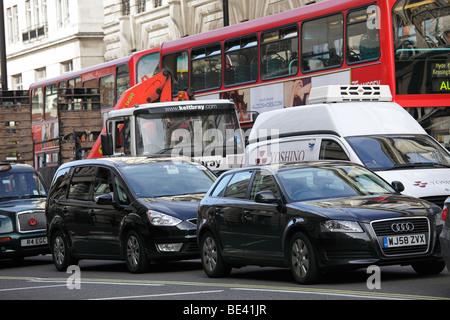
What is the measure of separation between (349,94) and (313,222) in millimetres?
6614

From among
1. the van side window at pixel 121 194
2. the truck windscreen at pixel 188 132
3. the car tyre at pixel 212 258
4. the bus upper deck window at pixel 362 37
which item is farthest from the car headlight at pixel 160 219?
the truck windscreen at pixel 188 132

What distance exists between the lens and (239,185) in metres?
13.6

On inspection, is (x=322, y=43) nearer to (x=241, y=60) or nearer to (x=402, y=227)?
(x=241, y=60)

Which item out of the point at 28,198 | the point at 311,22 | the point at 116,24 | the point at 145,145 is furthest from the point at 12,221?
the point at 116,24

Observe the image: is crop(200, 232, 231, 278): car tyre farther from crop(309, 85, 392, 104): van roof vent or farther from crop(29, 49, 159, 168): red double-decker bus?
crop(29, 49, 159, 168): red double-decker bus

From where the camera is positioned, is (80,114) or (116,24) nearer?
(80,114)

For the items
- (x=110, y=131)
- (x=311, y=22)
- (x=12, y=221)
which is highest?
(x=311, y=22)

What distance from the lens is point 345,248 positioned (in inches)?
447

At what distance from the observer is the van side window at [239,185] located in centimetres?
1344

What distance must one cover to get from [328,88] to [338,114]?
33.6 inches

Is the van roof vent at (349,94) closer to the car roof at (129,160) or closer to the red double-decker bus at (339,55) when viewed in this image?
the red double-decker bus at (339,55)

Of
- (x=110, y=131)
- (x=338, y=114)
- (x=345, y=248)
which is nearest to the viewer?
(x=345, y=248)

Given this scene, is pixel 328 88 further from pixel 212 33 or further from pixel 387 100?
pixel 212 33

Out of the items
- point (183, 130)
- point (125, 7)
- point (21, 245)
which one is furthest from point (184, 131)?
point (125, 7)
